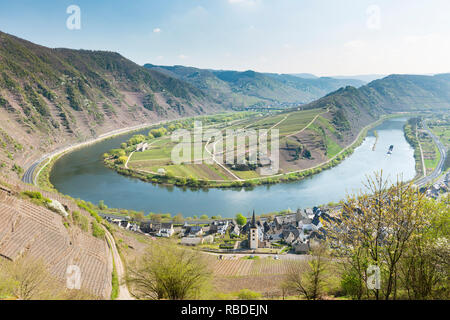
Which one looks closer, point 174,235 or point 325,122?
point 174,235

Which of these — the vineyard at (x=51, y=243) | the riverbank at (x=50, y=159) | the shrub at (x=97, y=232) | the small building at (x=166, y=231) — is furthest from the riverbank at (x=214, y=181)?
the vineyard at (x=51, y=243)

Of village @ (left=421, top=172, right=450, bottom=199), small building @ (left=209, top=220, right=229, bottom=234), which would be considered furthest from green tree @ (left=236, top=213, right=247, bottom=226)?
village @ (left=421, top=172, right=450, bottom=199)

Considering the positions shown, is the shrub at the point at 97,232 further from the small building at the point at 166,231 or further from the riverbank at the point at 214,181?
the riverbank at the point at 214,181

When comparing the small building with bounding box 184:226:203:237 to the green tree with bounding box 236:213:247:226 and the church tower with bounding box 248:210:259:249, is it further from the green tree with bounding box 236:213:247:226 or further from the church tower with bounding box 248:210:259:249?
the church tower with bounding box 248:210:259:249

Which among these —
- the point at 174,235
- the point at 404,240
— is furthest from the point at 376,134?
the point at 404,240
